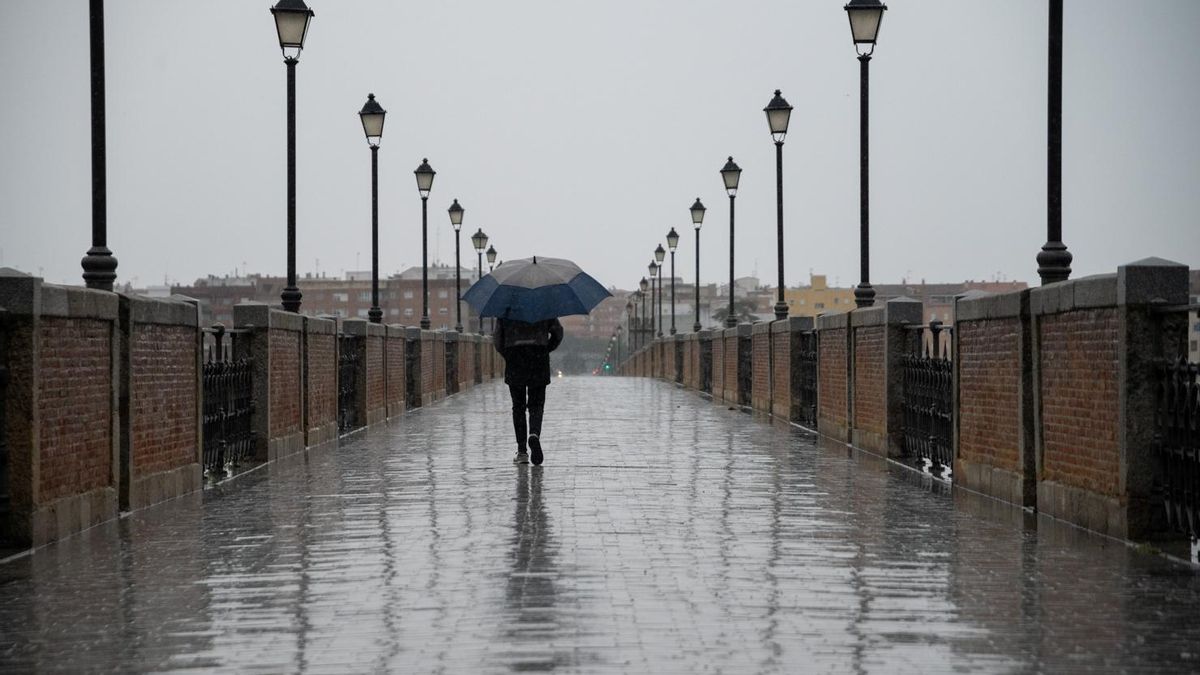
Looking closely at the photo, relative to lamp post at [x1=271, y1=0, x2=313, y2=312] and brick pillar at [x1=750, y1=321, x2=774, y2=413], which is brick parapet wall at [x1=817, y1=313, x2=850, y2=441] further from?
lamp post at [x1=271, y1=0, x2=313, y2=312]

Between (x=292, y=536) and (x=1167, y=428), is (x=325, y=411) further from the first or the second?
(x=1167, y=428)

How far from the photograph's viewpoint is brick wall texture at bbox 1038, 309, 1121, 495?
10453mm

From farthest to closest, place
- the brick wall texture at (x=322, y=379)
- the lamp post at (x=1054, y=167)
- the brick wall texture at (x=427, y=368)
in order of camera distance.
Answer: the brick wall texture at (x=427, y=368) < the brick wall texture at (x=322, y=379) < the lamp post at (x=1054, y=167)

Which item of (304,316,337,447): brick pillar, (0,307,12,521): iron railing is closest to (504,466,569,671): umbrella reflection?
(0,307,12,521): iron railing

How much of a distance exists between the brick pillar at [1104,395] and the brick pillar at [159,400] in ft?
23.6

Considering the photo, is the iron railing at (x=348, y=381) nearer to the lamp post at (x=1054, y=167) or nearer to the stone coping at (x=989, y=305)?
the stone coping at (x=989, y=305)

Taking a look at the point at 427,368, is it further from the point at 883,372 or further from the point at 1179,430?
the point at 1179,430

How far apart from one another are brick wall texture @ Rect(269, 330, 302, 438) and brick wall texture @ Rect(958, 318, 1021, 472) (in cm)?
796

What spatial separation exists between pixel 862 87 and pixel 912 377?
19.0ft

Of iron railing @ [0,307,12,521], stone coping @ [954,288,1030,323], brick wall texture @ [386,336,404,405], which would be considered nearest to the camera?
iron railing @ [0,307,12,521]

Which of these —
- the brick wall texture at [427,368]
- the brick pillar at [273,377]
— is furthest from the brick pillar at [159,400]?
the brick wall texture at [427,368]

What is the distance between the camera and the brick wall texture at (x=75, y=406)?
34.5ft

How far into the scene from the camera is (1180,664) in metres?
6.47

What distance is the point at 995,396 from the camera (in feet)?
44.2
